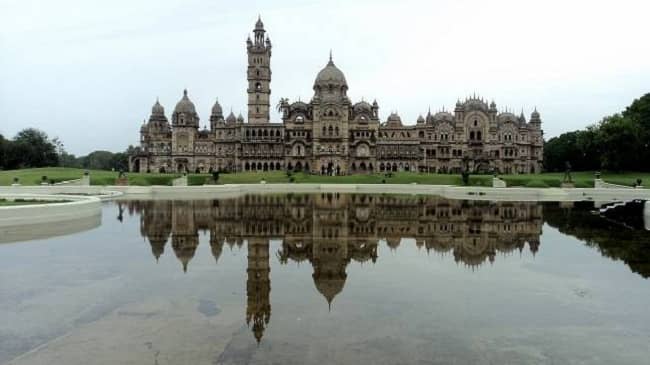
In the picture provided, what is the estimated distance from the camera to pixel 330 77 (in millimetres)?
84562

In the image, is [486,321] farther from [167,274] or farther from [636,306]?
[167,274]

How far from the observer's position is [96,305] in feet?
29.7

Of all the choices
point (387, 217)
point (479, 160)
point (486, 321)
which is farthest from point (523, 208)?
point (479, 160)

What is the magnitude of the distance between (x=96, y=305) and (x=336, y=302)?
441 centimetres

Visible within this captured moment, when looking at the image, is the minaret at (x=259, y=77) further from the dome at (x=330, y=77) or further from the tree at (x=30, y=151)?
the tree at (x=30, y=151)

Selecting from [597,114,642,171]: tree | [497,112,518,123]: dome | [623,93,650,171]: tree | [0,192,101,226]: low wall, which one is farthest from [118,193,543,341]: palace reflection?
[497,112,518,123]: dome

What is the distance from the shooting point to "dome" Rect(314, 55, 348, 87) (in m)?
84.3

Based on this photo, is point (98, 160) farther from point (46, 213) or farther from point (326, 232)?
point (326, 232)

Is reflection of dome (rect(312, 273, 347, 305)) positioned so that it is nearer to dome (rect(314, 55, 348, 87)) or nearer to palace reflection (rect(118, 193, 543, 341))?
palace reflection (rect(118, 193, 543, 341))

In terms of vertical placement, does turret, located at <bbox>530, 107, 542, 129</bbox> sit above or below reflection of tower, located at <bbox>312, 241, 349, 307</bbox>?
above

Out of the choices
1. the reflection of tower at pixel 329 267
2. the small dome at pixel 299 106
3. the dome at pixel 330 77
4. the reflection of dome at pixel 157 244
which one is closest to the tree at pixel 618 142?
the dome at pixel 330 77

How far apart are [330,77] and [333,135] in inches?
427

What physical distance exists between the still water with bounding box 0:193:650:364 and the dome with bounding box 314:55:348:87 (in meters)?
68.3

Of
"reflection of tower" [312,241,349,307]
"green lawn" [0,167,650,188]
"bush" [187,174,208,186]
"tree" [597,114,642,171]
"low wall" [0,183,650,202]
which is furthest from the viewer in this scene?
"tree" [597,114,642,171]
